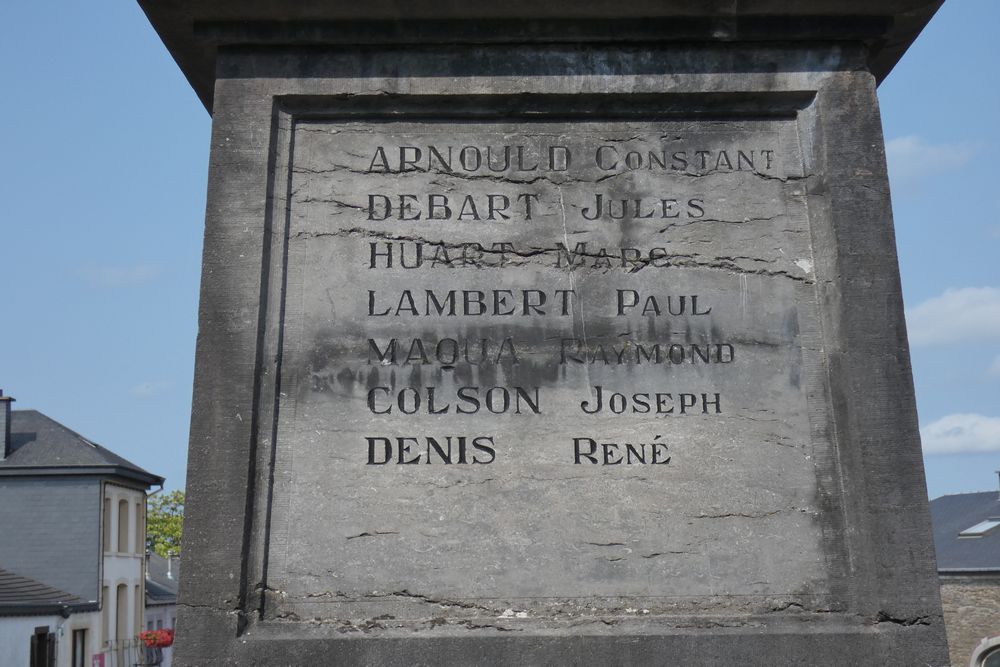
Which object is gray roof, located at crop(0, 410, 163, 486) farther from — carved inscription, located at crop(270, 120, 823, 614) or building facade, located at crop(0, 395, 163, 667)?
carved inscription, located at crop(270, 120, 823, 614)

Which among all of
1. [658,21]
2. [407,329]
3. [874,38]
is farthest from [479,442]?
[874,38]

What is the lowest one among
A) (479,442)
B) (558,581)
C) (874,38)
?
(558,581)

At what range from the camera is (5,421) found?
39.0 meters

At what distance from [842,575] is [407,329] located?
193 centimetres

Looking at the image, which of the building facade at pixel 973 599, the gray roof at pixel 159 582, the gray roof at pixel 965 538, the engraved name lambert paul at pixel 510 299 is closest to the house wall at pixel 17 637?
the gray roof at pixel 159 582

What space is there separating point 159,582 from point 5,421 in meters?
18.6

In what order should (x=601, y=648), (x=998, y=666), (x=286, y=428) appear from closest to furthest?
(x=601, y=648) < (x=286, y=428) < (x=998, y=666)

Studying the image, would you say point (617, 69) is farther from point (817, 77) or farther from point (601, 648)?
point (601, 648)

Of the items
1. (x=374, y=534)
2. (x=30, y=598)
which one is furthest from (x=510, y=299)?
(x=30, y=598)

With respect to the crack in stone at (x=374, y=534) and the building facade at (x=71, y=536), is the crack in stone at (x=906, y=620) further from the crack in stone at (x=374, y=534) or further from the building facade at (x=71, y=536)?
the building facade at (x=71, y=536)

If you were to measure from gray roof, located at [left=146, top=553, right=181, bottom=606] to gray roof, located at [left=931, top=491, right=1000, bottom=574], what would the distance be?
31.0 metres

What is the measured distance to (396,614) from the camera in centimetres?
389

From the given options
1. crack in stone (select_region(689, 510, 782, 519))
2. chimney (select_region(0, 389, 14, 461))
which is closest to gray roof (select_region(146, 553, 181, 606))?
chimney (select_region(0, 389, 14, 461))

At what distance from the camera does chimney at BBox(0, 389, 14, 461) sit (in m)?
39.0
